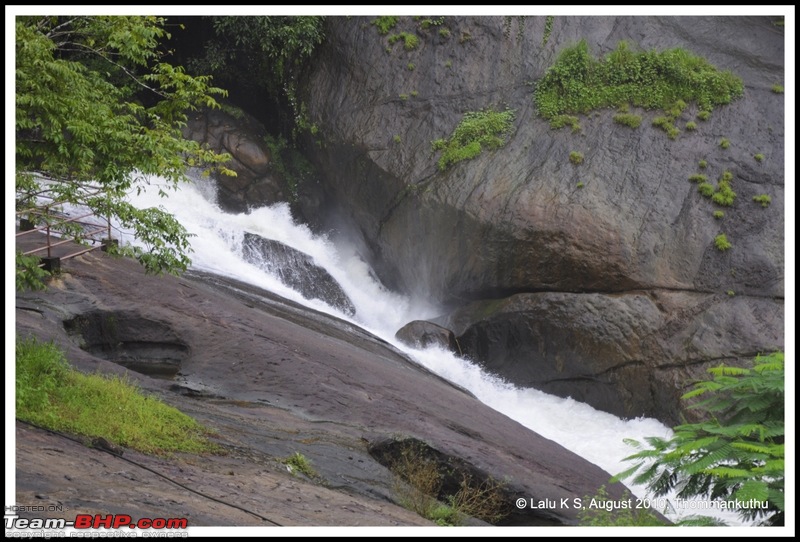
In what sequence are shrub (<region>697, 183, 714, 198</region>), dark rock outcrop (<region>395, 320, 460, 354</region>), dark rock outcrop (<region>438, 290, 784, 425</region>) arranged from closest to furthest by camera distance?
dark rock outcrop (<region>438, 290, 784, 425</region>) < shrub (<region>697, 183, 714, 198</region>) < dark rock outcrop (<region>395, 320, 460, 354</region>)

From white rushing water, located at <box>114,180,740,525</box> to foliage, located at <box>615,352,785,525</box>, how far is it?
5671mm

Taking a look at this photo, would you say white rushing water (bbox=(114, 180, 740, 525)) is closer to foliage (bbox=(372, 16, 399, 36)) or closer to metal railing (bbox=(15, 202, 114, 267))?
metal railing (bbox=(15, 202, 114, 267))

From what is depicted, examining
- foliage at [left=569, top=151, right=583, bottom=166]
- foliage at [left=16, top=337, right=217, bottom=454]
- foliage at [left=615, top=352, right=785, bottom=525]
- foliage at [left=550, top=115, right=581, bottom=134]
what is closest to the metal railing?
foliage at [left=16, top=337, right=217, bottom=454]

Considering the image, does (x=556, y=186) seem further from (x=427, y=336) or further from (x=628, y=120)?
(x=427, y=336)

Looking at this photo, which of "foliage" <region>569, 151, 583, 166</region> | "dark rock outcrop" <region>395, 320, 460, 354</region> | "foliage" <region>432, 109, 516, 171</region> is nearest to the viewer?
"dark rock outcrop" <region>395, 320, 460, 354</region>

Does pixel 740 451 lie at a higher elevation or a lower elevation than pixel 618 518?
higher

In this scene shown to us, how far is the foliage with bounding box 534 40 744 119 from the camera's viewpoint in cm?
1788

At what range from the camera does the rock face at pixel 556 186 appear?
15.6 meters

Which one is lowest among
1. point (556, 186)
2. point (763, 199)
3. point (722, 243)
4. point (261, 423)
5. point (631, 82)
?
point (261, 423)

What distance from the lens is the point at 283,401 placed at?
9.38 m

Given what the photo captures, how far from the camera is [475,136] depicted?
18359 millimetres

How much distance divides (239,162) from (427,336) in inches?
339

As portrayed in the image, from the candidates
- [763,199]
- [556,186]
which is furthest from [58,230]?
[763,199]

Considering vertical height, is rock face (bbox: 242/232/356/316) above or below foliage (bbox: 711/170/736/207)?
below
